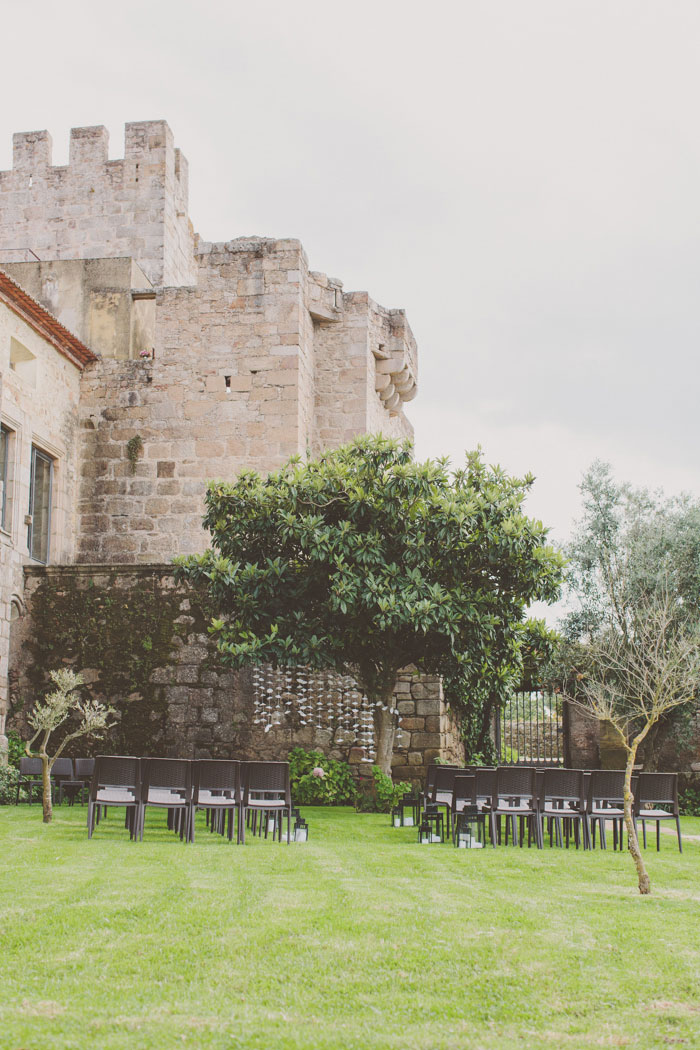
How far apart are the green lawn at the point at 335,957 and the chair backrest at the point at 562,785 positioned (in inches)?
103

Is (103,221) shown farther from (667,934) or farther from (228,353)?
(667,934)

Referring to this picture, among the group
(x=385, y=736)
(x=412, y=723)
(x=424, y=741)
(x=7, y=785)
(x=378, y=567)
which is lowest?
(x=7, y=785)

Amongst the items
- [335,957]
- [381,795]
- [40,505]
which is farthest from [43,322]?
[335,957]

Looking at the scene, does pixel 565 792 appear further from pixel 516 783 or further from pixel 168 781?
pixel 168 781

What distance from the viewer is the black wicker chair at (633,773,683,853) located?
1162 centimetres

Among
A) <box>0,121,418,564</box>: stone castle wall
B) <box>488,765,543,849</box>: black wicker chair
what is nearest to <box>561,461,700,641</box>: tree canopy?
<box>0,121,418,564</box>: stone castle wall

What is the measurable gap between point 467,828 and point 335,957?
228 inches

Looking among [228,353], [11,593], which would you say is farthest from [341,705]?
[228,353]

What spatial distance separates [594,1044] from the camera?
440 cm

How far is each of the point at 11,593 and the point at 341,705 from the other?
522cm

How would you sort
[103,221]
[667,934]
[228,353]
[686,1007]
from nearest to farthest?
[686,1007], [667,934], [228,353], [103,221]

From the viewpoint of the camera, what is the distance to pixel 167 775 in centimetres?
1068

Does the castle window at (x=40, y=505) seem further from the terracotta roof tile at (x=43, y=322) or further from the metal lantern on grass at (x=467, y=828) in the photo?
the metal lantern on grass at (x=467, y=828)

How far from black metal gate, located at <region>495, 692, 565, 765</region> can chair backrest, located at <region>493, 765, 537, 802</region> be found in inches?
323
